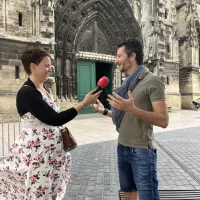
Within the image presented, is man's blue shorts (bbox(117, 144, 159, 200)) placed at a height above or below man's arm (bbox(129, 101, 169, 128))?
below

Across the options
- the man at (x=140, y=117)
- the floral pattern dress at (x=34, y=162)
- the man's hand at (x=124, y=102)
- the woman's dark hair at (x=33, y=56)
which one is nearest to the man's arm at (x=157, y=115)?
the man at (x=140, y=117)

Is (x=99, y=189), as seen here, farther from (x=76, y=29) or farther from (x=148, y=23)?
(x=148, y=23)

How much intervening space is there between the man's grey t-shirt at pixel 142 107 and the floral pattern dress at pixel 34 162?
680 millimetres

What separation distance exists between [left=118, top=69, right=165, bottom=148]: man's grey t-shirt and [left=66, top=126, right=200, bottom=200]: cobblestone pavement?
149cm

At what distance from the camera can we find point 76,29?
13.0 metres

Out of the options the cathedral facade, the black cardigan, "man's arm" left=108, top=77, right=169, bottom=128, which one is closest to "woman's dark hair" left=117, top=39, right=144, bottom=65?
"man's arm" left=108, top=77, right=169, bottom=128

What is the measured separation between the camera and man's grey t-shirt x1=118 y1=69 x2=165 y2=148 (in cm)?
163

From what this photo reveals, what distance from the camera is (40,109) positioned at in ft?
5.73

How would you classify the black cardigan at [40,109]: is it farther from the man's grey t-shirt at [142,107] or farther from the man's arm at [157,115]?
the man's arm at [157,115]

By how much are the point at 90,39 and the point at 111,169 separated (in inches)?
457

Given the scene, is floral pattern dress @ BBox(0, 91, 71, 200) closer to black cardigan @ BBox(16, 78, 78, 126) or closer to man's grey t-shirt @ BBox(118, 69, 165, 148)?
black cardigan @ BBox(16, 78, 78, 126)

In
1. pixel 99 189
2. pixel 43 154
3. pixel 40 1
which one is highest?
pixel 40 1

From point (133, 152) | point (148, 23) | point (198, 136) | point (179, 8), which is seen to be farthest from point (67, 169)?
point (179, 8)

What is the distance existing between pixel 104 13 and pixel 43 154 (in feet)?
46.1
